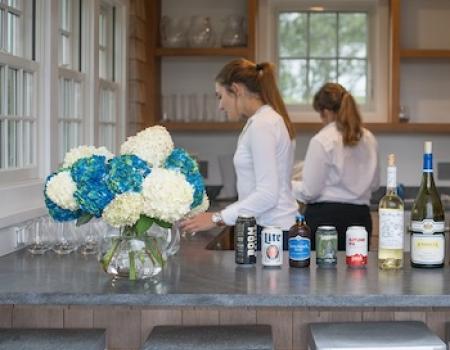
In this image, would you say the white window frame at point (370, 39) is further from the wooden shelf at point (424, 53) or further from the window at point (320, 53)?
the wooden shelf at point (424, 53)

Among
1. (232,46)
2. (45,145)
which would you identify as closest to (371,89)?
(232,46)

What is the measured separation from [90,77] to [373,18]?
2.32 m

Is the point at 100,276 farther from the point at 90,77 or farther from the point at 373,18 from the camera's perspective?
the point at 373,18

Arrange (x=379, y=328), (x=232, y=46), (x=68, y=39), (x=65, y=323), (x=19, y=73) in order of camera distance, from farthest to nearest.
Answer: (x=232, y=46)
(x=68, y=39)
(x=19, y=73)
(x=65, y=323)
(x=379, y=328)

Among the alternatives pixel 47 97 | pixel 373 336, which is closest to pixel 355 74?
pixel 47 97

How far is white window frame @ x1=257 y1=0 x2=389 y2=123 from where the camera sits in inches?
218

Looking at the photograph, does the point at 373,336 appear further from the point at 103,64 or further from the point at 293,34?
the point at 293,34

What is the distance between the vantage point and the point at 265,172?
2.82m

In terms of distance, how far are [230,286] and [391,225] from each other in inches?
20.4

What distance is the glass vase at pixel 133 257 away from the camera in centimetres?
217

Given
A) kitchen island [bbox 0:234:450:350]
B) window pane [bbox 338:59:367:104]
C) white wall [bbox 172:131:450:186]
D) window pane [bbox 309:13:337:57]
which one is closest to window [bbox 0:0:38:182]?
kitchen island [bbox 0:234:450:350]

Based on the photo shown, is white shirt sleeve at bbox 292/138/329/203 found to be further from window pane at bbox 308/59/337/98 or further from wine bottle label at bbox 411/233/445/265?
window pane at bbox 308/59/337/98

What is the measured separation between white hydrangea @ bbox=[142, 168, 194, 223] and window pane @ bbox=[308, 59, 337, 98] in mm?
3729

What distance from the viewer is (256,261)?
2.46m
